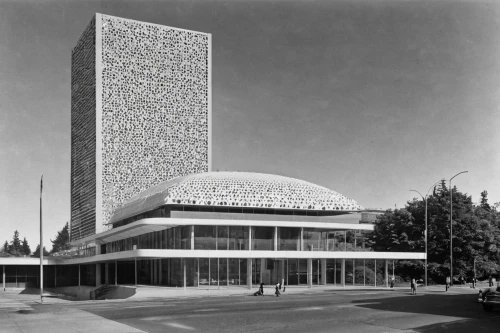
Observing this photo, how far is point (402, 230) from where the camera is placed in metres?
77.5

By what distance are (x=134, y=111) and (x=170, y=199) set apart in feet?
167

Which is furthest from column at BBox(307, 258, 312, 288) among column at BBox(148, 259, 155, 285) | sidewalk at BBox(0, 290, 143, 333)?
sidewalk at BBox(0, 290, 143, 333)

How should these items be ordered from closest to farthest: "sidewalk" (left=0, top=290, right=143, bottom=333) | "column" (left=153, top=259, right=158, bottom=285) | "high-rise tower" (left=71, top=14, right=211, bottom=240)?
"sidewalk" (left=0, top=290, right=143, bottom=333) < "column" (left=153, top=259, right=158, bottom=285) < "high-rise tower" (left=71, top=14, right=211, bottom=240)

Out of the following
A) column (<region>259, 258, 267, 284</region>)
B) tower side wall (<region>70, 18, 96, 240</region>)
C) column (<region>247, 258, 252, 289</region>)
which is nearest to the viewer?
column (<region>247, 258, 252, 289</region>)

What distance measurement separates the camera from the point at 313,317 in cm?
2786

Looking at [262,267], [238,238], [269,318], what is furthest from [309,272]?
[269,318]

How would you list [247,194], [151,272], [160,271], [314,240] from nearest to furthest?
[160,271] → [314,240] → [247,194] → [151,272]

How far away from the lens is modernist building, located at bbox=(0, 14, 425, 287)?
58844mm

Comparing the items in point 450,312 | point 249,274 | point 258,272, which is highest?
point 450,312

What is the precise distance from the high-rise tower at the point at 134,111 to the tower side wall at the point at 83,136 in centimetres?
19

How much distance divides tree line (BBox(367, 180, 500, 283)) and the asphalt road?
123 ft

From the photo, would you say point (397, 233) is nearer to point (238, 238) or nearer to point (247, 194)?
point (247, 194)

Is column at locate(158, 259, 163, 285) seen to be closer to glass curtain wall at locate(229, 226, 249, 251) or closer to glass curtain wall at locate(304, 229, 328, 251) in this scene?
glass curtain wall at locate(229, 226, 249, 251)

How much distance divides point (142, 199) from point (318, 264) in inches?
924
